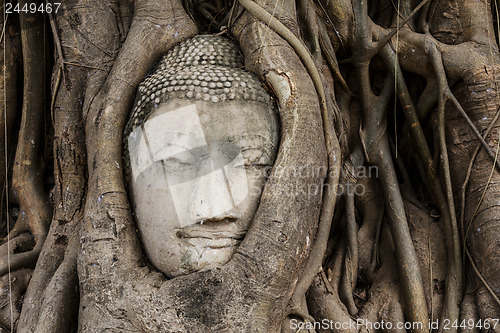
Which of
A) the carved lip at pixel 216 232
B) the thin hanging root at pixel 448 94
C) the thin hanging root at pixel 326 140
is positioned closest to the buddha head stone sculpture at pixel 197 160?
the carved lip at pixel 216 232

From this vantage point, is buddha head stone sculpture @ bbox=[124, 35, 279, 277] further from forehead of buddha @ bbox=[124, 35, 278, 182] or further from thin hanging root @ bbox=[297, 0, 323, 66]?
thin hanging root @ bbox=[297, 0, 323, 66]

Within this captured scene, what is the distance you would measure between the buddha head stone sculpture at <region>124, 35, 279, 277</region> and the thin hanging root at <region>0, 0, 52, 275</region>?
0.60m

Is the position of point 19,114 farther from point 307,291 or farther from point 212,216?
point 307,291

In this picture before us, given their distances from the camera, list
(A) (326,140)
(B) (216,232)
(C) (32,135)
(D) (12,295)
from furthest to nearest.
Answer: (C) (32,135) < (D) (12,295) < (A) (326,140) < (B) (216,232)

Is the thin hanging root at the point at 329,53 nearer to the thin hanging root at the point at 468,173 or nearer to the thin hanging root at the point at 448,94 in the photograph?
the thin hanging root at the point at 448,94

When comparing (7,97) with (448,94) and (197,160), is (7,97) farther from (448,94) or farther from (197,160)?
(448,94)

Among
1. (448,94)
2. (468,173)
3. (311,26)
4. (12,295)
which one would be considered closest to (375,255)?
(468,173)

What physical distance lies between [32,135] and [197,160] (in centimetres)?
92

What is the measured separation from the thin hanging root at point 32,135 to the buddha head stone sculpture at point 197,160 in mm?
601

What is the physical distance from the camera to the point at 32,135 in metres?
2.19

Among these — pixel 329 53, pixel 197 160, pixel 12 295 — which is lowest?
pixel 12 295

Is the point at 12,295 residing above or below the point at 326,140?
below

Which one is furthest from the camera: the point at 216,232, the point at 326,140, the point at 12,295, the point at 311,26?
the point at 311,26

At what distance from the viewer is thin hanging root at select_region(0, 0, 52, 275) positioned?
84.5 inches
